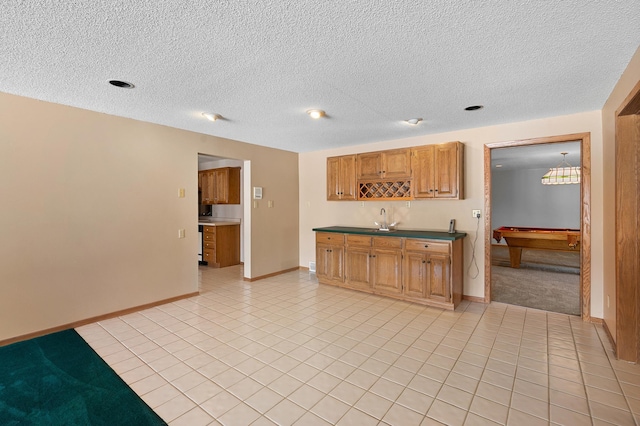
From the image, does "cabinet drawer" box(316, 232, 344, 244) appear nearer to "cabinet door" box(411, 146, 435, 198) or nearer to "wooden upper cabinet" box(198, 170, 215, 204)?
"cabinet door" box(411, 146, 435, 198)

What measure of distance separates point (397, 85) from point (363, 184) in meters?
2.40

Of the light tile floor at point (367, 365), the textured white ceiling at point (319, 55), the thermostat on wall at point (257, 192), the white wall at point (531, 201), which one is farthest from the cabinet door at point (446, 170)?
the white wall at point (531, 201)

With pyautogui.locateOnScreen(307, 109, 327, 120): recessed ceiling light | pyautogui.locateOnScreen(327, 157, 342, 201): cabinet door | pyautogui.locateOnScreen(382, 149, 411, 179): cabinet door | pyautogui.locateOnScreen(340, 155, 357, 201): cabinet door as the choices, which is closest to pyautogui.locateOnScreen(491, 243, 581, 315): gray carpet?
pyautogui.locateOnScreen(382, 149, 411, 179): cabinet door

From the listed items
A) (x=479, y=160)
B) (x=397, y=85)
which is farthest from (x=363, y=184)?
(x=397, y=85)

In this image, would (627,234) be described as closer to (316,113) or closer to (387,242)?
(387,242)

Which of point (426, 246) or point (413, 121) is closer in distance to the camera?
point (413, 121)

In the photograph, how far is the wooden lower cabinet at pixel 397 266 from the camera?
3.88 metres

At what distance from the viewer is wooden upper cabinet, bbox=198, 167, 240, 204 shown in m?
6.83

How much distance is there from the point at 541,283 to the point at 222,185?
21.2 feet

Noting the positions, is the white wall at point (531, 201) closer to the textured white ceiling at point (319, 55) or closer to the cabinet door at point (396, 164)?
the cabinet door at point (396, 164)

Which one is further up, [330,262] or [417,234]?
[417,234]

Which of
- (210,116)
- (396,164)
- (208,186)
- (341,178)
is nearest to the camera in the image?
(210,116)

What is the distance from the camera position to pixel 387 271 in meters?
4.36

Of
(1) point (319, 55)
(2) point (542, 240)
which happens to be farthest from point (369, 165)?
(2) point (542, 240)
